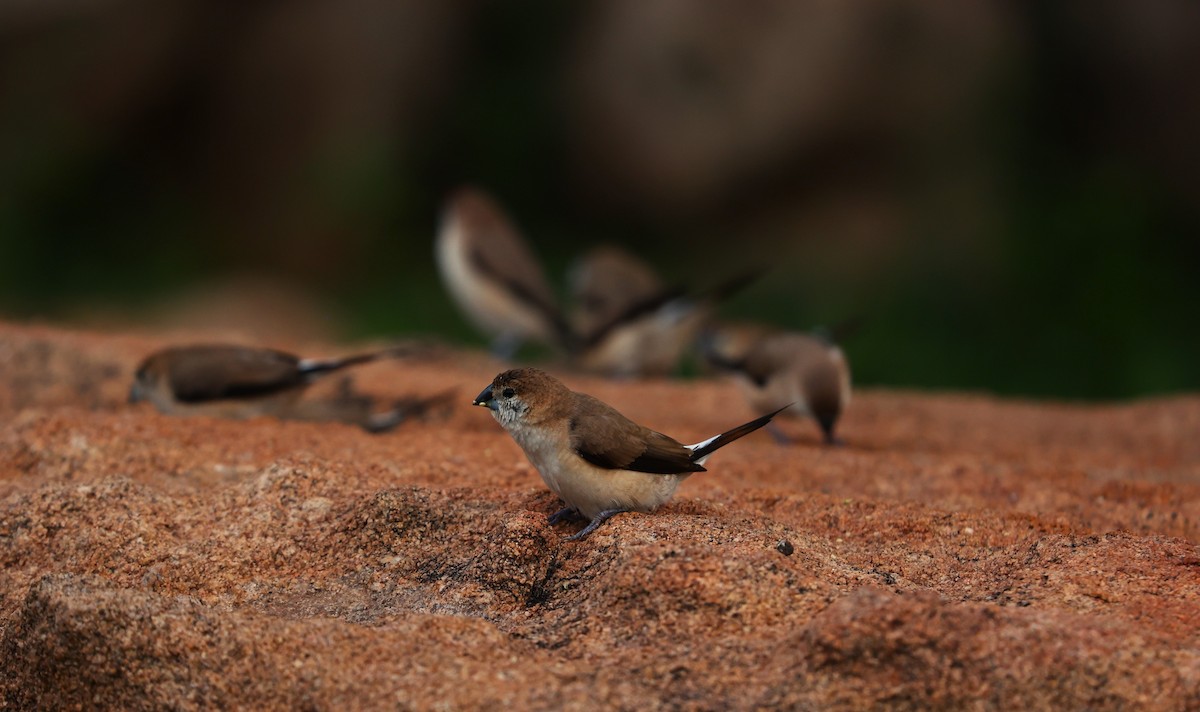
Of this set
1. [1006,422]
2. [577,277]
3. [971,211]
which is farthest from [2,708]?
[971,211]

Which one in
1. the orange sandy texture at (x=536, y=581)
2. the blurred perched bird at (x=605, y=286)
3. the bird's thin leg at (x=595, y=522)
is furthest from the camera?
the blurred perched bird at (x=605, y=286)

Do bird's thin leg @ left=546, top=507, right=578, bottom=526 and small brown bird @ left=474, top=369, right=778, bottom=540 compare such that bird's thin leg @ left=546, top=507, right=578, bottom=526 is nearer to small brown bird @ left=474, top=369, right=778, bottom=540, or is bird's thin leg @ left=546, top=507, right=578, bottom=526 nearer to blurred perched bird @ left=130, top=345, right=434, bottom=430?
small brown bird @ left=474, top=369, right=778, bottom=540

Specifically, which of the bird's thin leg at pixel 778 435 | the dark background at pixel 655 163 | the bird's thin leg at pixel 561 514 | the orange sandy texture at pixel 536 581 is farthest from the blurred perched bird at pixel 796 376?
the dark background at pixel 655 163

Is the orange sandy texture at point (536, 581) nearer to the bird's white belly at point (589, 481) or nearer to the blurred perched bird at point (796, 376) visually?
the bird's white belly at point (589, 481)

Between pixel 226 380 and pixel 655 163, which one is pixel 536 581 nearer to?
pixel 226 380

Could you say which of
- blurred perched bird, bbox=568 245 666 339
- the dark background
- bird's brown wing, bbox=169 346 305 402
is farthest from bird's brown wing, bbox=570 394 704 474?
the dark background
